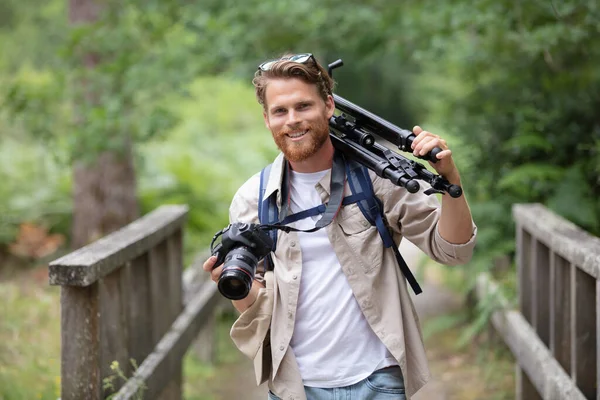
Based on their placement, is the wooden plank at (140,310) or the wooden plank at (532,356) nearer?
the wooden plank at (532,356)

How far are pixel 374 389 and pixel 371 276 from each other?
0.42 m

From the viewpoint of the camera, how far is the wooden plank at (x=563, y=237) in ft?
10.6

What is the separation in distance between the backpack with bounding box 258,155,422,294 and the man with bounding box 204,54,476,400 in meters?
0.03

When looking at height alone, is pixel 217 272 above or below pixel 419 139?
below

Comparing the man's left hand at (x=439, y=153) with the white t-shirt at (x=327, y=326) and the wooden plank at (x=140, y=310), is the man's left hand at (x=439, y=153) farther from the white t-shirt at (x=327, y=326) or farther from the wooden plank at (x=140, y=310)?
the wooden plank at (x=140, y=310)

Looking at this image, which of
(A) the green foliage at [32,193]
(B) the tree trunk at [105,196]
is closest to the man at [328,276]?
(B) the tree trunk at [105,196]

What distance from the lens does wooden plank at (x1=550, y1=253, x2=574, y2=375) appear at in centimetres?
397

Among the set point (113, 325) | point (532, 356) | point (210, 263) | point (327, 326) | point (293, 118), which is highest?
point (293, 118)

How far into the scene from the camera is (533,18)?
5621 mm

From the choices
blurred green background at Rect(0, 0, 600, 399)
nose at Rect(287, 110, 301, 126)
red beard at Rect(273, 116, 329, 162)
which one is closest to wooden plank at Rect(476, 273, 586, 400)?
blurred green background at Rect(0, 0, 600, 399)

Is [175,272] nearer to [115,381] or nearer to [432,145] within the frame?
[115,381]

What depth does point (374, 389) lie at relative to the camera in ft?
8.96

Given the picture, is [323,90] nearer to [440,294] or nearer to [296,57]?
[296,57]

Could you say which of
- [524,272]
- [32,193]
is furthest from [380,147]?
[32,193]
